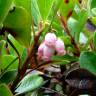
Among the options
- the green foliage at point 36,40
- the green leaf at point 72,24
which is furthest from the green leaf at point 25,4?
the green leaf at point 72,24

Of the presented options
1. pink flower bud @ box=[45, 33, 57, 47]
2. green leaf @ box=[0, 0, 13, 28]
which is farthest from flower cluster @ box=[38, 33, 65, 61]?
green leaf @ box=[0, 0, 13, 28]

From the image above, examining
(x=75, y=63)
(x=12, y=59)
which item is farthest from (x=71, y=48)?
(x=12, y=59)

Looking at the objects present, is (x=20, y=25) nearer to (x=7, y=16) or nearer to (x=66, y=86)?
(x=7, y=16)

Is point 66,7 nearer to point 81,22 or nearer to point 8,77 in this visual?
point 81,22

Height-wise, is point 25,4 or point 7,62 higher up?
point 25,4

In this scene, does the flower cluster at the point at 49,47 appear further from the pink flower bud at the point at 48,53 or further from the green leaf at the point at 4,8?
the green leaf at the point at 4,8

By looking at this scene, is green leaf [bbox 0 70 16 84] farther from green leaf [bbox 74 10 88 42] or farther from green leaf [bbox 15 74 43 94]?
green leaf [bbox 74 10 88 42]

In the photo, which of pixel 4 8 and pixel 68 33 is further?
pixel 68 33

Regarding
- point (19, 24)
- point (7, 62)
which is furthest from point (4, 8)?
point (7, 62)
